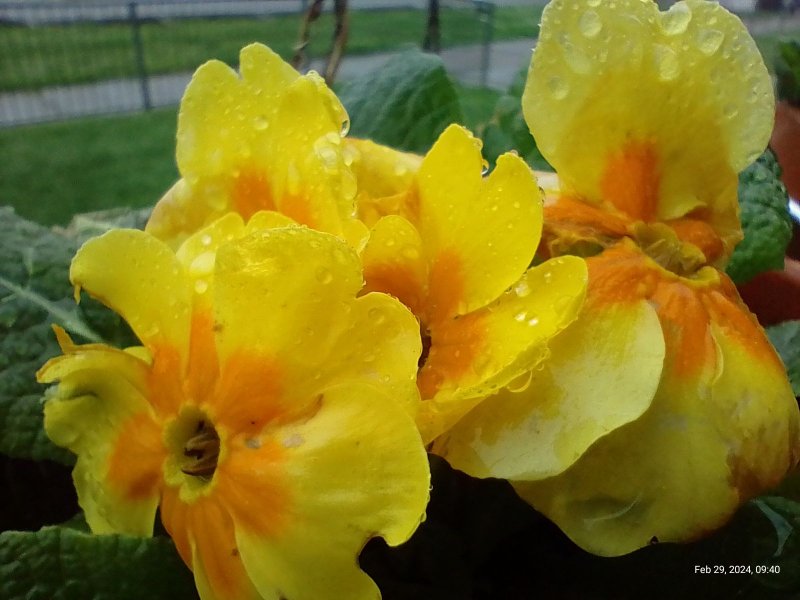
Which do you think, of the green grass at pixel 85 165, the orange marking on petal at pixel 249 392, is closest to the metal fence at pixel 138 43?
the green grass at pixel 85 165

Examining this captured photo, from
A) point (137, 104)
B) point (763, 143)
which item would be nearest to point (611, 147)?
point (763, 143)

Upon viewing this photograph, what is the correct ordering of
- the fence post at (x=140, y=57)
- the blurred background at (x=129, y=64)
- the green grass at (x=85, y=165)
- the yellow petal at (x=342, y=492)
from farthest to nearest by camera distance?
the fence post at (x=140, y=57)
the blurred background at (x=129, y=64)
the green grass at (x=85, y=165)
the yellow petal at (x=342, y=492)

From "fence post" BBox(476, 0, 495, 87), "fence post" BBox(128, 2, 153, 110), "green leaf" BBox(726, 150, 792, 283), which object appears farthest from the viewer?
"fence post" BBox(476, 0, 495, 87)

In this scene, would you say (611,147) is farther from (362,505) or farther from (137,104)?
(137,104)

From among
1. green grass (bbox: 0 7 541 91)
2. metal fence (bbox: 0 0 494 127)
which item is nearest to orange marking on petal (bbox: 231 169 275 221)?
metal fence (bbox: 0 0 494 127)

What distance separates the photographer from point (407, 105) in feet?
1.90

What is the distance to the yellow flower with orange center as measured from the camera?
247mm

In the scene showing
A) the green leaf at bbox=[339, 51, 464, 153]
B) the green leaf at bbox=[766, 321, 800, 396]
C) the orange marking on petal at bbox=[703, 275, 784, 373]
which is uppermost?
the orange marking on petal at bbox=[703, 275, 784, 373]

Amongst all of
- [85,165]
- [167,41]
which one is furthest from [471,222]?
[167,41]

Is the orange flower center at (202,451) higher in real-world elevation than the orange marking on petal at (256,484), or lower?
lower

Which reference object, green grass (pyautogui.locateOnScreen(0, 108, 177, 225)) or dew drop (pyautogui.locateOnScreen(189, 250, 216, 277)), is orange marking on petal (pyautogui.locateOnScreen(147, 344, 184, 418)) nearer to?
dew drop (pyautogui.locateOnScreen(189, 250, 216, 277))

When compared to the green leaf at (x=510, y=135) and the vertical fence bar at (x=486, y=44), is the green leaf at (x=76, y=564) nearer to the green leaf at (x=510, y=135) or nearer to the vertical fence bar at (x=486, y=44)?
the green leaf at (x=510, y=135)

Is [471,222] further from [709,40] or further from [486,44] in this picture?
[486,44]

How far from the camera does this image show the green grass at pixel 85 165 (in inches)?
86.4
